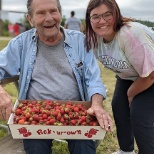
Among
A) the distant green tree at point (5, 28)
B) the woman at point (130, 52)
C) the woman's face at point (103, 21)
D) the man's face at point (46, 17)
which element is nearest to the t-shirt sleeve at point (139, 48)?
the woman at point (130, 52)

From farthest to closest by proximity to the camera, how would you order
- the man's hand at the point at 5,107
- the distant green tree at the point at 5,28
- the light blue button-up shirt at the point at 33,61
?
1. the distant green tree at the point at 5,28
2. the light blue button-up shirt at the point at 33,61
3. the man's hand at the point at 5,107

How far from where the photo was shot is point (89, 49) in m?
2.57

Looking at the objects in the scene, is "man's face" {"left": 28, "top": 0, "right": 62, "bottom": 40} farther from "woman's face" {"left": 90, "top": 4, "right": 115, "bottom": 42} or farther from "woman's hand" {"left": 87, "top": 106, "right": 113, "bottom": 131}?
"woman's hand" {"left": 87, "top": 106, "right": 113, "bottom": 131}

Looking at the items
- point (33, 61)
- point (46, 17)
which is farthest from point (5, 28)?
point (46, 17)

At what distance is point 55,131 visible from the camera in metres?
2.00

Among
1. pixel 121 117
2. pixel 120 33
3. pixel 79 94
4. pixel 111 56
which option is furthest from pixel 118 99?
pixel 120 33

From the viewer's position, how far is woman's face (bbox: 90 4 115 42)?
214 cm

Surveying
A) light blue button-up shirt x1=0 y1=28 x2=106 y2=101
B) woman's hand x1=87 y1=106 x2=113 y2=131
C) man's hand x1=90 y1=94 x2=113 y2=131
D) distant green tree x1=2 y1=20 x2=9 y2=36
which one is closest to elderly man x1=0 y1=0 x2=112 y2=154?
light blue button-up shirt x1=0 y1=28 x2=106 y2=101

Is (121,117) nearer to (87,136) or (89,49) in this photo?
(89,49)

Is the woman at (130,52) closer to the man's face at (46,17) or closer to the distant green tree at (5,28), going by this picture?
the man's face at (46,17)

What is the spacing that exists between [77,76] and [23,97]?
46 centimetres

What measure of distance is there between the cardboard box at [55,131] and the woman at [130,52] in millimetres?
Answer: 458

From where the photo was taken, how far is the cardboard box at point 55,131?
1981 millimetres

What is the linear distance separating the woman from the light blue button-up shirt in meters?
0.15
